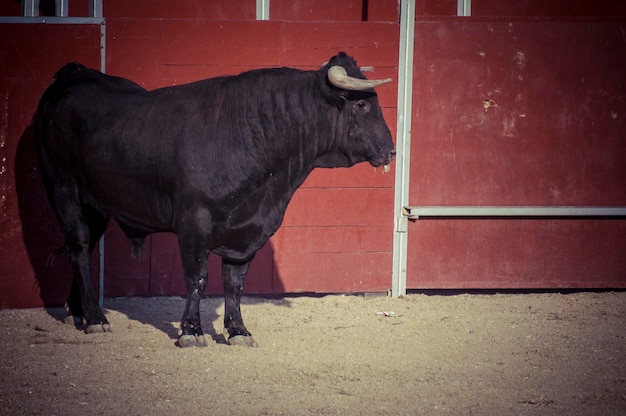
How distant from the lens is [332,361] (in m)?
5.94

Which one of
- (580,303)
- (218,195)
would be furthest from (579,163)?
(218,195)

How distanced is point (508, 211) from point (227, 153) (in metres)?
3.22

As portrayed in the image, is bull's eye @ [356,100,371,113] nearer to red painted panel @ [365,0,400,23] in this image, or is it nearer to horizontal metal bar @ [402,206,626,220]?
horizontal metal bar @ [402,206,626,220]

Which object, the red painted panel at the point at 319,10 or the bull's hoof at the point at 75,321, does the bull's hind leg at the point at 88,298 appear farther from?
the red painted panel at the point at 319,10

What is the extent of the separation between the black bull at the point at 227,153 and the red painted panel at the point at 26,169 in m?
1.06

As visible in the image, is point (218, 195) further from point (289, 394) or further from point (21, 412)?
point (21, 412)

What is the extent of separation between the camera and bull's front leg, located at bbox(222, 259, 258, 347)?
6348 mm

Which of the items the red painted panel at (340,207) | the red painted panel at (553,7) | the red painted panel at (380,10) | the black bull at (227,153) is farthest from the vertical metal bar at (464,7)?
the black bull at (227,153)

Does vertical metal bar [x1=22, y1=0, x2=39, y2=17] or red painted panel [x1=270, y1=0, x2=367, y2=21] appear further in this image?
red painted panel [x1=270, y1=0, x2=367, y2=21]

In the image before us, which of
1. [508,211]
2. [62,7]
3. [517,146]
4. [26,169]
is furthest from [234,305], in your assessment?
[62,7]

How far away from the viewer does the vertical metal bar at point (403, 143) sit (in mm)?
8320

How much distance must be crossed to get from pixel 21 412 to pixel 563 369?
3.19 metres

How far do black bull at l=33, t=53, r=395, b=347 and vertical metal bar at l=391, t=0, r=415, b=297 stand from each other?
1.92m

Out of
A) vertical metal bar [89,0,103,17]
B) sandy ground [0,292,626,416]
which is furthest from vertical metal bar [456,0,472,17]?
vertical metal bar [89,0,103,17]
